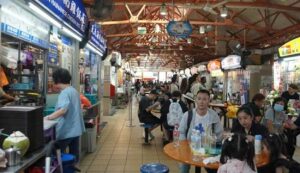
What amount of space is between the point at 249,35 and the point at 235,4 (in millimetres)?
8703

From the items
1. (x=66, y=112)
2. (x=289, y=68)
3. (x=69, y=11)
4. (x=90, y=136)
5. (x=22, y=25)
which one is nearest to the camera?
(x=66, y=112)

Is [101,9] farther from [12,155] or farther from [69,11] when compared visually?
[12,155]

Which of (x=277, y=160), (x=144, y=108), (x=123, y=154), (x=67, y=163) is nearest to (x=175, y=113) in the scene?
(x=123, y=154)

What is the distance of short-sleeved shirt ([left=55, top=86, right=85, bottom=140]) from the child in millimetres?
2318

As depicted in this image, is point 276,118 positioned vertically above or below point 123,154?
above

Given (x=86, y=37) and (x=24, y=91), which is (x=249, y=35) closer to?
(x=86, y=37)

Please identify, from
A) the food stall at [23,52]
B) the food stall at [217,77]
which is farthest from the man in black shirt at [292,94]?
the food stall at [217,77]

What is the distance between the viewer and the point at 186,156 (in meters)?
3.16

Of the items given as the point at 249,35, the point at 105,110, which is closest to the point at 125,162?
the point at 105,110

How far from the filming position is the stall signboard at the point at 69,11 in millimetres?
4031

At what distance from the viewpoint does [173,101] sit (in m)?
6.98

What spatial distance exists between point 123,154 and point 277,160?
421 centimetres

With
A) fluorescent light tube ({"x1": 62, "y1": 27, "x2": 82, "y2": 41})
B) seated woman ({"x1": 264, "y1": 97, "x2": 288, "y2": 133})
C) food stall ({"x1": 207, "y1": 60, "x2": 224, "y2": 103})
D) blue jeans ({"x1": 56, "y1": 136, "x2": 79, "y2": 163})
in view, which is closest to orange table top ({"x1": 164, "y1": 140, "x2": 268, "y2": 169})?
blue jeans ({"x1": 56, "y1": 136, "x2": 79, "y2": 163})

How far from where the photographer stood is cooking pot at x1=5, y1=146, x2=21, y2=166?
2.50 m
